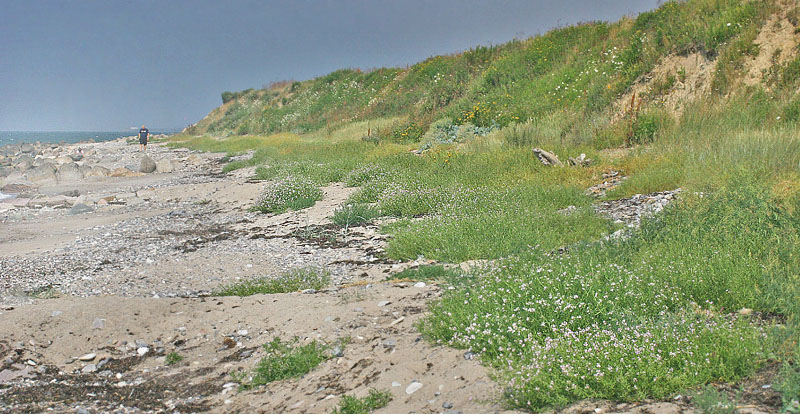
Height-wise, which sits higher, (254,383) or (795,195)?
(795,195)

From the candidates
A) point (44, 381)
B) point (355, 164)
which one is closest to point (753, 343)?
point (44, 381)

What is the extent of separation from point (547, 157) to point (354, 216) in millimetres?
4422

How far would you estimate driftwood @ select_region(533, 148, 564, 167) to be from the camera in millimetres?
11441

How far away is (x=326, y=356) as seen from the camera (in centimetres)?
450

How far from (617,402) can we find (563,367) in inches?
13.0

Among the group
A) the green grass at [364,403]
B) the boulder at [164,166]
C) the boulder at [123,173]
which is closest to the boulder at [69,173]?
the boulder at [123,173]

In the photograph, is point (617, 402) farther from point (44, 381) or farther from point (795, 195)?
point (795, 195)

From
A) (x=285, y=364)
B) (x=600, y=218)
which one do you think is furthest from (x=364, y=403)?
(x=600, y=218)

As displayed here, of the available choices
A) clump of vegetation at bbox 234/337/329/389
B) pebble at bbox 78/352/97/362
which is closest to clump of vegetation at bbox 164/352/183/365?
pebble at bbox 78/352/97/362

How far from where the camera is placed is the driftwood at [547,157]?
1144 cm

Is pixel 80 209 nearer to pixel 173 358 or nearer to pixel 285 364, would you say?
pixel 173 358

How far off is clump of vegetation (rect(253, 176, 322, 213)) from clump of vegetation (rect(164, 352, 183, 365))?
639 centimetres

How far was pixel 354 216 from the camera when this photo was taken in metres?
9.69

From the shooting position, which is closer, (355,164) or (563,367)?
(563,367)
